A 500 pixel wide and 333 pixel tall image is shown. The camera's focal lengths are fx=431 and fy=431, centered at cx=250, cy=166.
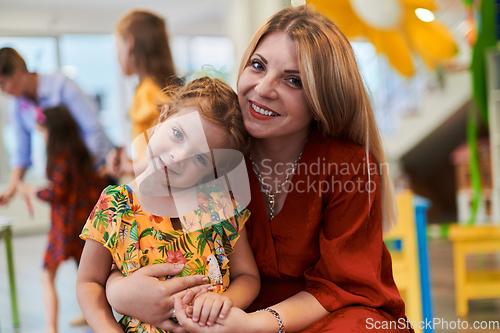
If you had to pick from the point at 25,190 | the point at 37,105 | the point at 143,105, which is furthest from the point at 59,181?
the point at 143,105

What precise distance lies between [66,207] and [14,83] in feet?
1.93

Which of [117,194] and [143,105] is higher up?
[143,105]

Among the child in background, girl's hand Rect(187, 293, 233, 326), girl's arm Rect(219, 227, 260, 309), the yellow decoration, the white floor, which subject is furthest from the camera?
the white floor

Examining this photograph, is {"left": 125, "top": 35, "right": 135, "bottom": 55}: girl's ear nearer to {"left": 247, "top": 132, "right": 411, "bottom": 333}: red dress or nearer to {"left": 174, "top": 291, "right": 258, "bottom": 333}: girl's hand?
{"left": 247, "top": 132, "right": 411, "bottom": 333}: red dress

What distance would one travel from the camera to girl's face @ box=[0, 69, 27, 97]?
1.76 meters

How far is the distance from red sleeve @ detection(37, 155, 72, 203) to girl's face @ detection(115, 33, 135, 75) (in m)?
0.66

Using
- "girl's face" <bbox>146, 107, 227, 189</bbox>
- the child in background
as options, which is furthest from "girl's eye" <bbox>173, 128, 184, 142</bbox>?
the child in background

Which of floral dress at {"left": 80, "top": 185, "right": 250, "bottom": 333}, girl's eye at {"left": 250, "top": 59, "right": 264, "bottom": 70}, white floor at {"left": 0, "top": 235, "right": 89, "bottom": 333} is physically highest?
girl's eye at {"left": 250, "top": 59, "right": 264, "bottom": 70}

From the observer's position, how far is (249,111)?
0.92m

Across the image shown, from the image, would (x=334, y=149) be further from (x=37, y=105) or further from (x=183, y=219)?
(x=37, y=105)

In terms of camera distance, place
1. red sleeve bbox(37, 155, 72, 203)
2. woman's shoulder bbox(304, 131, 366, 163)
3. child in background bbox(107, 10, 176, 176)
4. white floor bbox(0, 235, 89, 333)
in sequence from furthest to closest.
A: 1. white floor bbox(0, 235, 89, 333)
2. red sleeve bbox(37, 155, 72, 203)
3. child in background bbox(107, 10, 176, 176)
4. woman's shoulder bbox(304, 131, 366, 163)

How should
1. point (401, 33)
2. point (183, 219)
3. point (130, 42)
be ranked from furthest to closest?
point (130, 42) < point (401, 33) < point (183, 219)

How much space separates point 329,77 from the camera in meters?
0.89

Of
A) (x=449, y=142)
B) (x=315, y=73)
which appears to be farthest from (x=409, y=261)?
(x=449, y=142)
